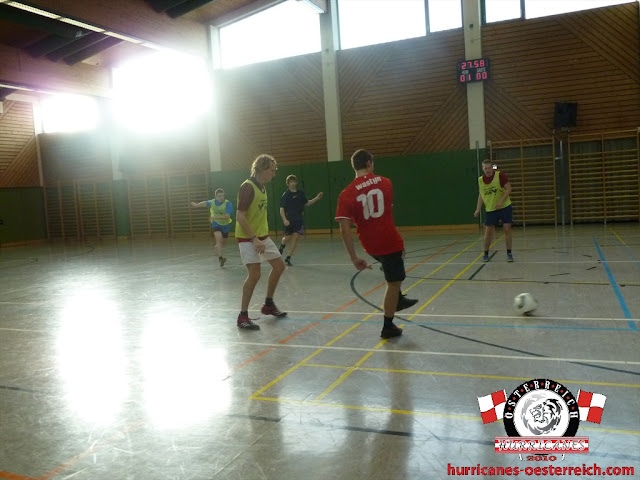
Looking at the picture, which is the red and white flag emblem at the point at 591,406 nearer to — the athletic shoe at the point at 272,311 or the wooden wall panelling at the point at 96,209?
the athletic shoe at the point at 272,311

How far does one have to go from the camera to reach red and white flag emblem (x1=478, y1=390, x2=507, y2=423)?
11.4 ft

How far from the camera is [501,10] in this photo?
1870cm

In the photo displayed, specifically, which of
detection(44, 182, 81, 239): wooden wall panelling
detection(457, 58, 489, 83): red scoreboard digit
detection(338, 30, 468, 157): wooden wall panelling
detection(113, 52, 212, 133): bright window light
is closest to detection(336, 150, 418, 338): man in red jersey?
detection(457, 58, 489, 83): red scoreboard digit

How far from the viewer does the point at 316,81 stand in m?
21.3

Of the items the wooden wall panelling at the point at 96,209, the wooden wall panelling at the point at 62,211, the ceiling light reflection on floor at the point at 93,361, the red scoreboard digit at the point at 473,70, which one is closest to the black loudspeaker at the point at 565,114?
the red scoreboard digit at the point at 473,70

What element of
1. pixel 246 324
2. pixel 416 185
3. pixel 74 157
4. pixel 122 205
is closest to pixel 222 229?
pixel 246 324

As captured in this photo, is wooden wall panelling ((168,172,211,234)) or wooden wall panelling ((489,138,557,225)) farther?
wooden wall panelling ((168,172,211,234))

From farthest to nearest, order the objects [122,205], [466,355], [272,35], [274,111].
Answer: [122,205], [274,111], [272,35], [466,355]

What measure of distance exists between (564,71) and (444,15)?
462cm

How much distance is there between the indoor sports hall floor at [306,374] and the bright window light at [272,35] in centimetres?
1468

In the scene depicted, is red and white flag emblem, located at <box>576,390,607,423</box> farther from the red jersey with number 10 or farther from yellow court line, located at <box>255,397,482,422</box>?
the red jersey with number 10

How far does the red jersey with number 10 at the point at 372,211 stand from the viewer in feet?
17.3

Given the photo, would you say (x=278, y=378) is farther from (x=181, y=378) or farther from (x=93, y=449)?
(x=93, y=449)

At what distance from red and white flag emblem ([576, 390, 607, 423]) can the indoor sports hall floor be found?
60mm
